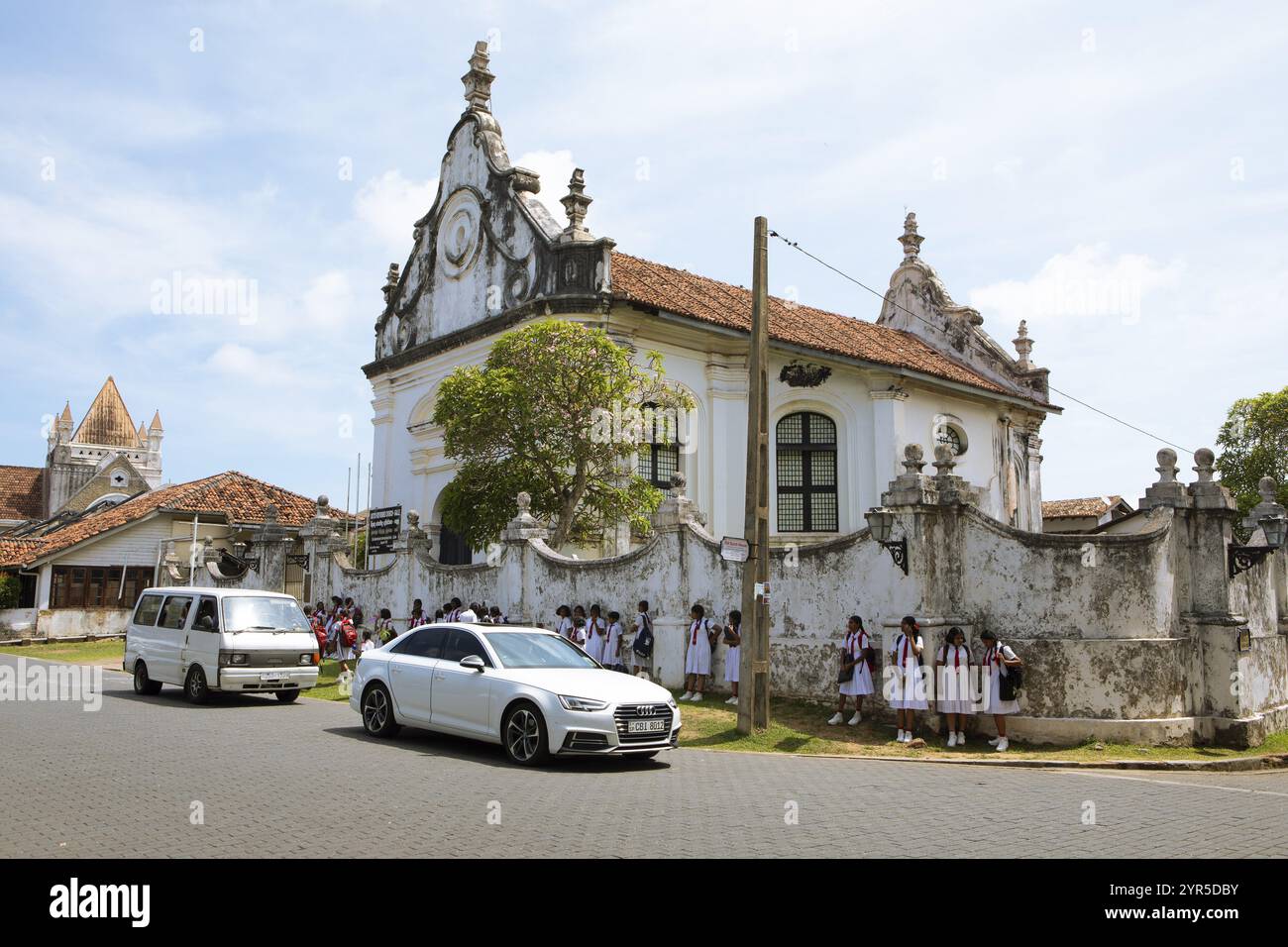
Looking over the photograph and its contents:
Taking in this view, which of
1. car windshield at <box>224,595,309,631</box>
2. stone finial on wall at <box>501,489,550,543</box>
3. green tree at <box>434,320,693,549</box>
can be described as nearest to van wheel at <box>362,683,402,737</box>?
car windshield at <box>224,595,309,631</box>

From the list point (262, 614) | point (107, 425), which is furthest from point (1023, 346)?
point (107, 425)

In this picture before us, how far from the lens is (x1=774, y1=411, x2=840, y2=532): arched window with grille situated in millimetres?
29047

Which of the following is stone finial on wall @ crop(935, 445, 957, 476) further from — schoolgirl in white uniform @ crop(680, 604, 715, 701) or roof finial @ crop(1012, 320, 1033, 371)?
roof finial @ crop(1012, 320, 1033, 371)

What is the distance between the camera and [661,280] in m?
Answer: 27.9

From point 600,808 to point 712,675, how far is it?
890 centimetres

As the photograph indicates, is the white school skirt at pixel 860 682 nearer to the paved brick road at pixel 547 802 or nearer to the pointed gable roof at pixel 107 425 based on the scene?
the paved brick road at pixel 547 802

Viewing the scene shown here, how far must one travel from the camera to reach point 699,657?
656 inches

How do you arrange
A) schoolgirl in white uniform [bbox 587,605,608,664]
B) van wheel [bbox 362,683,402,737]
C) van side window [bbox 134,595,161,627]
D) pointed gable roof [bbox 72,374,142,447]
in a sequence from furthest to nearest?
pointed gable roof [bbox 72,374,142,447]
schoolgirl in white uniform [bbox 587,605,608,664]
van side window [bbox 134,595,161,627]
van wheel [bbox 362,683,402,737]

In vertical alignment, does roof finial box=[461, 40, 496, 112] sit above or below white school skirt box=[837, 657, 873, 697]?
above

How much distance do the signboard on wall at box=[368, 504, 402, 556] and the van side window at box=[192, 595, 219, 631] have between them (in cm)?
952

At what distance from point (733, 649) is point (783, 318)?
50.6 ft

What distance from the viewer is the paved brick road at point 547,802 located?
698 centimetres

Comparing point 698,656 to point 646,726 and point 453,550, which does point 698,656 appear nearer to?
point 646,726

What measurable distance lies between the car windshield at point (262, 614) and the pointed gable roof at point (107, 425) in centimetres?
8014
